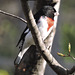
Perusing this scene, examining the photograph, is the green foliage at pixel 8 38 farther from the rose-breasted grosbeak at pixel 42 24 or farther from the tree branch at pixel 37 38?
the tree branch at pixel 37 38

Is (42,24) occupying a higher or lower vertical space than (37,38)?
lower

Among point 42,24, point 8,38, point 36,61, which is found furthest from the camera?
point 8,38

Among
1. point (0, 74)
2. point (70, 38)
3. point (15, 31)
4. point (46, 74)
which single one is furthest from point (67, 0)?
point (0, 74)

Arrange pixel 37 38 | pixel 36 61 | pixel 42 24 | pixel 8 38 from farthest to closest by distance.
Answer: pixel 8 38, pixel 42 24, pixel 36 61, pixel 37 38

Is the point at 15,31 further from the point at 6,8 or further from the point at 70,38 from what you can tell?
the point at 70,38

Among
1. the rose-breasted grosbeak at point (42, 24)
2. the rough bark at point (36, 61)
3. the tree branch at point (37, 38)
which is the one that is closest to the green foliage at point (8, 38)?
the rose-breasted grosbeak at point (42, 24)

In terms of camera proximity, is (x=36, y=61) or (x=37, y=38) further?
(x=36, y=61)

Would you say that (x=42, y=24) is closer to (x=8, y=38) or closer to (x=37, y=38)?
(x=37, y=38)

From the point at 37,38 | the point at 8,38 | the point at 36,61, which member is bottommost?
the point at 8,38

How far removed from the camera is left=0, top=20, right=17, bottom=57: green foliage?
25.2ft

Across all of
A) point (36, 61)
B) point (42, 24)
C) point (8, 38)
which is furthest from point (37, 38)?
point (8, 38)

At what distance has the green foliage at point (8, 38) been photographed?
25.2ft

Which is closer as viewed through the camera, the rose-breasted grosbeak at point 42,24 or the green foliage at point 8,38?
the rose-breasted grosbeak at point 42,24

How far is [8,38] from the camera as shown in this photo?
823 cm
